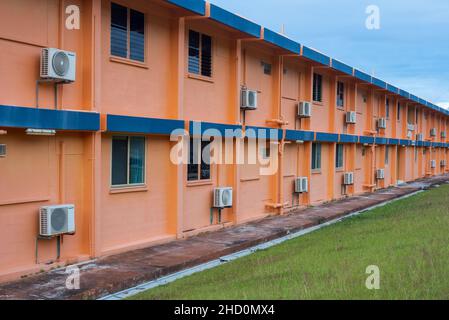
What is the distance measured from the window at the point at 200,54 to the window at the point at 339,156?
11175 millimetres

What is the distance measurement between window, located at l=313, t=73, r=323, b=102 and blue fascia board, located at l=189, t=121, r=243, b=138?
7238 mm

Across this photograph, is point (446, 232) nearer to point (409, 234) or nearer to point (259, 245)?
point (409, 234)

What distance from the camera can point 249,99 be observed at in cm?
1523

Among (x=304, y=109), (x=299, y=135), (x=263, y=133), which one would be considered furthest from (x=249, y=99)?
(x=304, y=109)

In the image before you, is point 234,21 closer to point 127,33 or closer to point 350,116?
point 127,33

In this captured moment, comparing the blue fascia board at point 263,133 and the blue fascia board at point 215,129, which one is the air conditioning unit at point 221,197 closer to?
the blue fascia board at point 215,129

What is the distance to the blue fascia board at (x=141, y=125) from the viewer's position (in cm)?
1026

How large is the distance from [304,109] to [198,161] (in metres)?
6.81

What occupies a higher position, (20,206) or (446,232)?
(20,206)

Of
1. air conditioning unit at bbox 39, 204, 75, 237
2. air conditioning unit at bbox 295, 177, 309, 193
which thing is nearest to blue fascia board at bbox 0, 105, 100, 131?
air conditioning unit at bbox 39, 204, 75, 237

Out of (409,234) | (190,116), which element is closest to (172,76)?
(190,116)

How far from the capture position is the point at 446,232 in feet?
36.7
